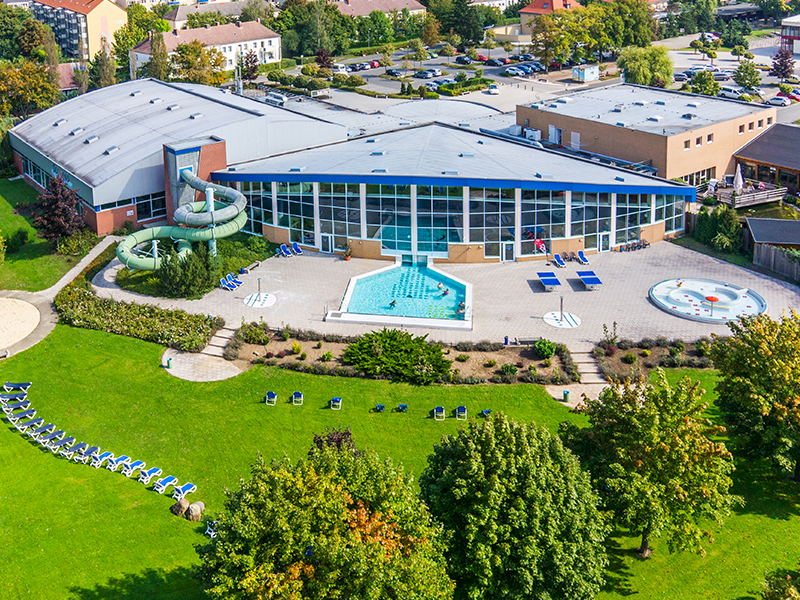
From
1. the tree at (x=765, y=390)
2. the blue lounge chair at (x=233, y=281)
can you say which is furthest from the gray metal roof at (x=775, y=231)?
the blue lounge chair at (x=233, y=281)

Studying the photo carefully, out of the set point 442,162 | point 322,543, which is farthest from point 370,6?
point 322,543

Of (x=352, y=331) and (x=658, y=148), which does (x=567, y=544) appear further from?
(x=658, y=148)

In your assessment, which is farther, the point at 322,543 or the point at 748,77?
the point at 748,77

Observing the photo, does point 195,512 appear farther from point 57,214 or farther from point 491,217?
point 57,214

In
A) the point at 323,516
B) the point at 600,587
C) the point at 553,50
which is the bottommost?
the point at 600,587

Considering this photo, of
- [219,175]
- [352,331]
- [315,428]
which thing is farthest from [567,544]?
[219,175]

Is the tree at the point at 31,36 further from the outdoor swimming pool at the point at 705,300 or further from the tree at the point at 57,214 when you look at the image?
the outdoor swimming pool at the point at 705,300
